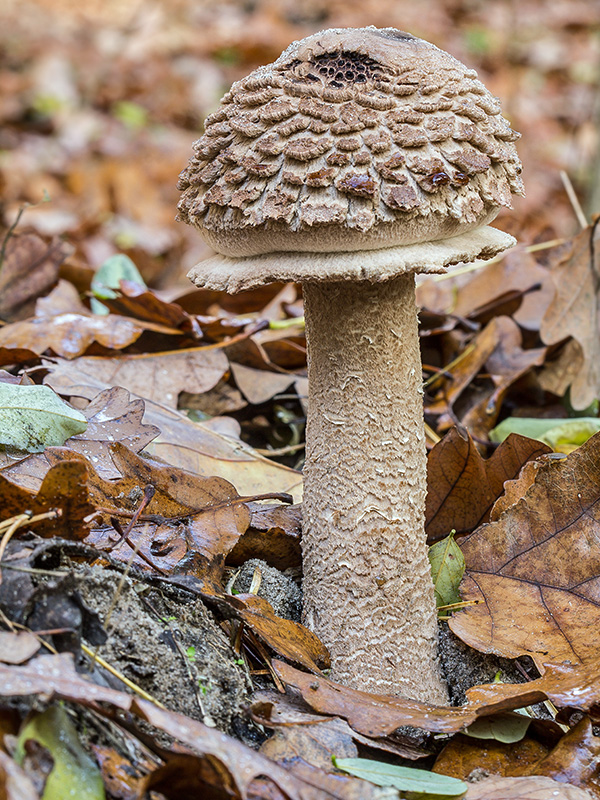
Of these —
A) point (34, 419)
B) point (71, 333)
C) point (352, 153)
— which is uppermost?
point (352, 153)

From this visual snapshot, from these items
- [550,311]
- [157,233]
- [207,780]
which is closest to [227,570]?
[207,780]

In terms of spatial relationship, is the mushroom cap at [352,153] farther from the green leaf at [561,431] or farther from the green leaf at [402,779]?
the green leaf at [561,431]

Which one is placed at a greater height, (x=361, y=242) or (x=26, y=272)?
(x=361, y=242)

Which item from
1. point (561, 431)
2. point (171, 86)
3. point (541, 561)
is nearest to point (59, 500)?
→ point (541, 561)

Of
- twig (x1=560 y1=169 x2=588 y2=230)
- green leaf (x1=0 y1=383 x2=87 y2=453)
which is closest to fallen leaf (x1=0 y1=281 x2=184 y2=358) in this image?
green leaf (x1=0 y1=383 x2=87 y2=453)

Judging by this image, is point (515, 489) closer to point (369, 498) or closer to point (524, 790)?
point (369, 498)

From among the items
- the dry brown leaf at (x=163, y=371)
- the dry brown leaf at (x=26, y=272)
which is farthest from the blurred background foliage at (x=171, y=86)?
the dry brown leaf at (x=163, y=371)

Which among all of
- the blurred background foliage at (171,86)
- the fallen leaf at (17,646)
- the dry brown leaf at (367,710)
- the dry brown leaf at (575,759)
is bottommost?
the dry brown leaf at (575,759)
